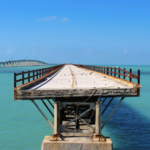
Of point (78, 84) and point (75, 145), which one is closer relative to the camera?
point (75, 145)

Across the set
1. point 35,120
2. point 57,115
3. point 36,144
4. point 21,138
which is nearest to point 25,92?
point 57,115

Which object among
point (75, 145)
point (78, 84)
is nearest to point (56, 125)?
point (75, 145)

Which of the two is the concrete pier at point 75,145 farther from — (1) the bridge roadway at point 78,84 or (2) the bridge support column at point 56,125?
(1) the bridge roadway at point 78,84

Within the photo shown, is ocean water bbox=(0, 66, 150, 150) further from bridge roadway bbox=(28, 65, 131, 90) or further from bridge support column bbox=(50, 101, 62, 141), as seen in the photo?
bridge support column bbox=(50, 101, 62, 141)

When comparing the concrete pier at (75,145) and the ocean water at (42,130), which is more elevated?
the concrete pier at (75,145)

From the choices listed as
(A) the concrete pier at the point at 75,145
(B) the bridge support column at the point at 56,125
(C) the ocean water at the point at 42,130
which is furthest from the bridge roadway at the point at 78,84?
(C) the ocean water at the point at 42,130

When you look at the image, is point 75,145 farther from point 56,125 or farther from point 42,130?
point 42,130

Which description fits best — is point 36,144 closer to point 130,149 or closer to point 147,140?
point 130,149

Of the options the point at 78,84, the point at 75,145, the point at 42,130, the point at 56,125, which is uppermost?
the point at 78,84

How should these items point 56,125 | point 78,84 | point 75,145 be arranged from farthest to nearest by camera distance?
1. point 78,84
2. point 56,125
3. point 75,145

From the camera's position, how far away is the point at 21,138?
17750 mm

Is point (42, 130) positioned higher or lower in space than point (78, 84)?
lower

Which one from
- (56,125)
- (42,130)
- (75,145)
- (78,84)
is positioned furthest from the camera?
(42,130)

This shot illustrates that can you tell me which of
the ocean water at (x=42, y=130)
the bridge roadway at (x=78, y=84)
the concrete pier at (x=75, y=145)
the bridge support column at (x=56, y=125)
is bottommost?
the ocean water at (x=42, y=130)
